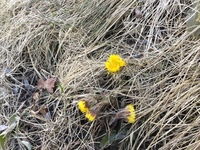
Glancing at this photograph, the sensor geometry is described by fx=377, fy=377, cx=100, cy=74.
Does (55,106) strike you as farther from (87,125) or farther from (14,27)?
(14,27)

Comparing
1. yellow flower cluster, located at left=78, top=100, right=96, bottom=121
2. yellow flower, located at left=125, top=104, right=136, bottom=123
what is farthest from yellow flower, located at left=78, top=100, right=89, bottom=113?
yellow flower, located at left=125, top=104, right=136, bottom=123

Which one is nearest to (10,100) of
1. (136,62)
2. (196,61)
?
(136,62)

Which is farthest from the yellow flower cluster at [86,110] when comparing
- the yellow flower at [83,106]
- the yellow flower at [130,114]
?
the yellow flower at [130,114]

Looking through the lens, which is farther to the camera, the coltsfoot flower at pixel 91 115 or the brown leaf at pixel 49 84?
the brown leaf at pixel 49 84

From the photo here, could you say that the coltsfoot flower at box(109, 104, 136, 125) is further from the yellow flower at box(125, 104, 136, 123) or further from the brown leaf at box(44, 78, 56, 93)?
the brown leaf at box(44, 78, 56, 93)

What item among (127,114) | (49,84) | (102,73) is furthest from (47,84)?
(127,114)

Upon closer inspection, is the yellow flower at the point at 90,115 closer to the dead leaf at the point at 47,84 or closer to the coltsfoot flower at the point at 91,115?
the coltsfoot flower at the point at 91,115
